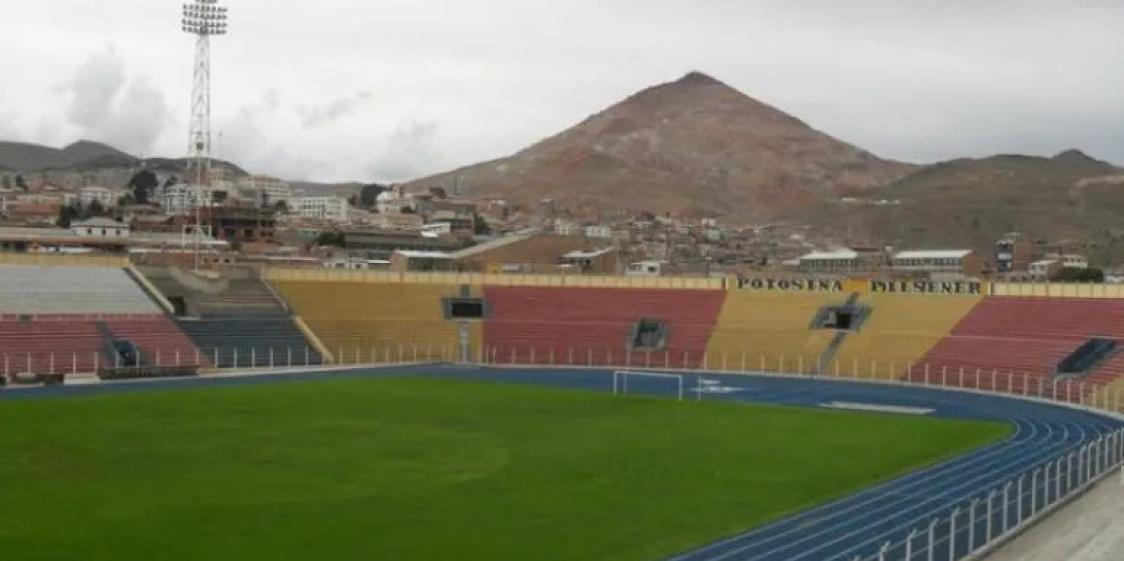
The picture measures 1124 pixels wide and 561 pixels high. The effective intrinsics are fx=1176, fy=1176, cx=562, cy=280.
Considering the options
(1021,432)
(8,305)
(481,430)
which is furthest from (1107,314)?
(8,305)

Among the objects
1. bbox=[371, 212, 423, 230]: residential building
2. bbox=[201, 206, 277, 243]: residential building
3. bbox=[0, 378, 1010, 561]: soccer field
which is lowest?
bbox=[0, 378, 1010, 561]: soccer field

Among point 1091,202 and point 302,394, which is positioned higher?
point 1091,202

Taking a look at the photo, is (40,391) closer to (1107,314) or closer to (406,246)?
(1107,314)

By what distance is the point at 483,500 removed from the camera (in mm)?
23062

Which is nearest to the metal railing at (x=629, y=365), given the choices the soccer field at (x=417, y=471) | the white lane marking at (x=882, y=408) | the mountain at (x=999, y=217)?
the soccer field at (x=417, y=471)

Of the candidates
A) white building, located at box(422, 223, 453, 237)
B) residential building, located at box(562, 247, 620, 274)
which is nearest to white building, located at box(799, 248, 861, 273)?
residential building, located at box(562, 247, 620, 274)

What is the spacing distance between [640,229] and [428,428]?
150 m

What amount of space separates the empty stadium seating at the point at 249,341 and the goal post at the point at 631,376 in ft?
51.7

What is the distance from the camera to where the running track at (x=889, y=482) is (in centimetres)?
1977

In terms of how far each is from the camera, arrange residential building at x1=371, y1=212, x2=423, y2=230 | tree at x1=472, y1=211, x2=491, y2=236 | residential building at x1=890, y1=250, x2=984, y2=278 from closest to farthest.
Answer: residential building at x1=890, y1=250, x2=984, y2=278 < tree at x1=472, y1=211, x2=491, y2=236 < residential building at x1=371, y1=212, x2=423, y2=230

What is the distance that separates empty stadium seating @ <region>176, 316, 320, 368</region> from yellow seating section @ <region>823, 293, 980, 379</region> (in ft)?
86.3

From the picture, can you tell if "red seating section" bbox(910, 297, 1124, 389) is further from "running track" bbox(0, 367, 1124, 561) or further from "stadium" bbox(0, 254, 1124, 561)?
"running track" bbox(0, 367, 1124, 561)

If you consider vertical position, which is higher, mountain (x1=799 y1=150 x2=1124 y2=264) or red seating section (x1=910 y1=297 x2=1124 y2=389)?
mountain (x1=799 y1=150 x2=1124 y2=264)

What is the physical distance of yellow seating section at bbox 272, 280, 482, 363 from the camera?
6172 centimetres
